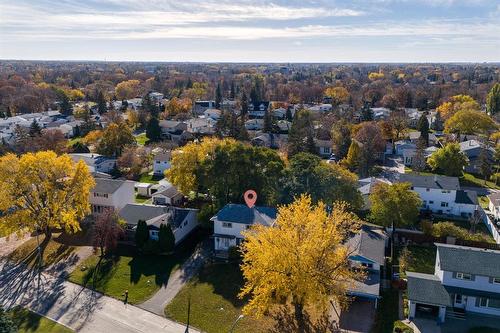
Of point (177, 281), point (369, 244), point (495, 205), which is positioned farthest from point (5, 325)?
point (495, 205)

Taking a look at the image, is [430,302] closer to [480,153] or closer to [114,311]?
[114,311]

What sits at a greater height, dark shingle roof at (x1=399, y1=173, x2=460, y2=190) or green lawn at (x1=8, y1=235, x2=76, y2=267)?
dark shingle roof at (x1=399, y1=173, x2=460, y2=190)

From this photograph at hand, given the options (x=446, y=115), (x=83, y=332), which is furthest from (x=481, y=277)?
(x=446, y=115)

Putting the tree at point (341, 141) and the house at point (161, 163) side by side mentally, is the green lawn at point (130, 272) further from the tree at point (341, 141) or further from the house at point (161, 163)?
the tree at point (341, 141)

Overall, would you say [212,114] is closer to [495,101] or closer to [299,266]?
[495,101]

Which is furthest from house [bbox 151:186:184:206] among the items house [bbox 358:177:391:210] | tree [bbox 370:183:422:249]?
tree [bbox 370:183:422:249]

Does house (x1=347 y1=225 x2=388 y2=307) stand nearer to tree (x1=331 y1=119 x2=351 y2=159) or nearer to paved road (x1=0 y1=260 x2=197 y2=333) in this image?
paved road (x1=0 y1=260 x2=197 y2=333)

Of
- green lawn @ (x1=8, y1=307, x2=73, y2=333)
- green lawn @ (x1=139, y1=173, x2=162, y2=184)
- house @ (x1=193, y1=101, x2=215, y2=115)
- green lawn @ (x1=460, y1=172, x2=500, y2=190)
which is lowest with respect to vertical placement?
green lawn @ (x1=8, y1=307, x2=73, y2=333)

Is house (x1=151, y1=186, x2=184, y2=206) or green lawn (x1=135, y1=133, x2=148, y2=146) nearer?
house (x1=151, y1=186, x2=184, y2=206)
